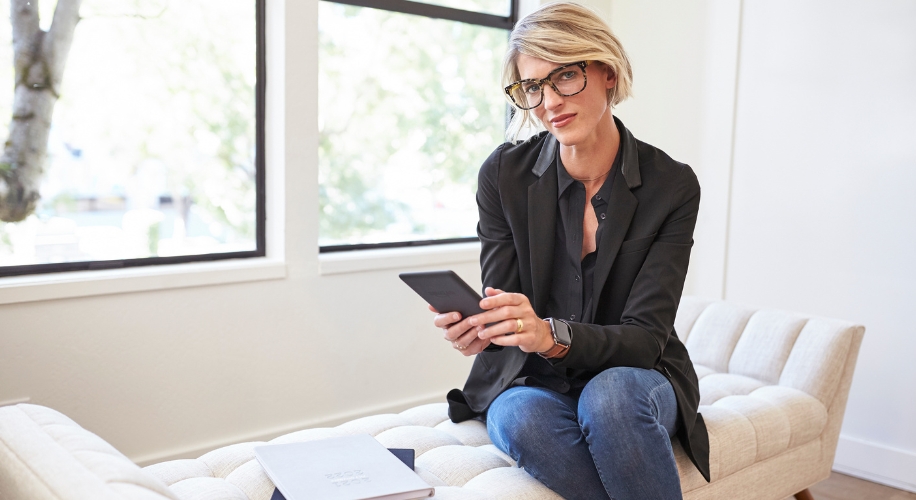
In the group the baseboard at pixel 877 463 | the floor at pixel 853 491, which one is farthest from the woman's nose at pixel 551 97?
the baseboard at pixel 877 463

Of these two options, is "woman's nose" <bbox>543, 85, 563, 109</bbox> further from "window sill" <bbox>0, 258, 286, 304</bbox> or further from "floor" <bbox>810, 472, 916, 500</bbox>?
"floor" <bbox>810, 472, 916, 500</bbox>

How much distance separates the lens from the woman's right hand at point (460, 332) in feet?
4.87

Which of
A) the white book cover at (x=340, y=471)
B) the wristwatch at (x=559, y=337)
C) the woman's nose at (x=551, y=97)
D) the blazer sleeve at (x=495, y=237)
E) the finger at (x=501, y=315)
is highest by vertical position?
the woman's nose at (x=551, y=97)

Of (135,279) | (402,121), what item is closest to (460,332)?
(135,279)

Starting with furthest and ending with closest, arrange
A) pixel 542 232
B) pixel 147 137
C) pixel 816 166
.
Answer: pixel 816 166 → pixel 147 137 → pixel 542 232

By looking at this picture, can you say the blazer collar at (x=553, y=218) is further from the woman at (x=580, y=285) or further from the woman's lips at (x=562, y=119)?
the woman's lips at (x=562, y=119)

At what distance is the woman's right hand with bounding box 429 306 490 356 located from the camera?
149 centimetres

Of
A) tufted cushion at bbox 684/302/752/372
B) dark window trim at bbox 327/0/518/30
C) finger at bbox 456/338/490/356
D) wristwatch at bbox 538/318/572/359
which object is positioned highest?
dark window trim at bbox 327/0/518/30

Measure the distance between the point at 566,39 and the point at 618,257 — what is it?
473 millimetres

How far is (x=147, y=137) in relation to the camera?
8.16ft

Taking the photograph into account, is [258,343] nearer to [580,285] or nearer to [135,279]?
[135,279]

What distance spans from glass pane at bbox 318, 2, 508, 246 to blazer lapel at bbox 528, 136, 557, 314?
4.58 feet

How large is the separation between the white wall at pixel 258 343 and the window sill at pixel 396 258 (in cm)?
3

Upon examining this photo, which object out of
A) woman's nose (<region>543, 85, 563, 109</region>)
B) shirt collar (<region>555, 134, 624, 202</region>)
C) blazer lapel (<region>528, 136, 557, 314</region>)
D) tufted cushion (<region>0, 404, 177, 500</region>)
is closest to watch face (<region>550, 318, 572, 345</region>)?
blazer lapel (<region>528, 136, 557, 314</region>)
